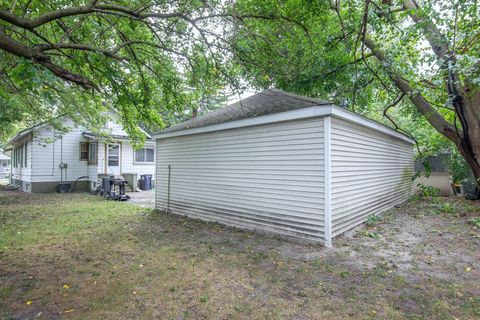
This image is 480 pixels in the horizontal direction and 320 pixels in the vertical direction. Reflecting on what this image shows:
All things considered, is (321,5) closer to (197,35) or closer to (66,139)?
(197,35)

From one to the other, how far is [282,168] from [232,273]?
2.40m

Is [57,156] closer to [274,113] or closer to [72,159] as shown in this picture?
[72,159]

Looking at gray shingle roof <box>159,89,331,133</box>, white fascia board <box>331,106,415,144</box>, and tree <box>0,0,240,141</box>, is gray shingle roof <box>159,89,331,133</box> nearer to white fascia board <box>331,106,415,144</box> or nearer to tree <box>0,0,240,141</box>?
white fascia board <box>331,106,415,144</box>

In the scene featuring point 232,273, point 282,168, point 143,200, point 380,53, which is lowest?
point 143,200

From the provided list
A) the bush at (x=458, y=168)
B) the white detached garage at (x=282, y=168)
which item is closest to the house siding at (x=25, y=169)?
the white detached garage at (x=282, y=168)

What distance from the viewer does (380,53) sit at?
795cm

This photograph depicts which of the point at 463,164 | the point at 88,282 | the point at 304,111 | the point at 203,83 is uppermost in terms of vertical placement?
the point at 203,83

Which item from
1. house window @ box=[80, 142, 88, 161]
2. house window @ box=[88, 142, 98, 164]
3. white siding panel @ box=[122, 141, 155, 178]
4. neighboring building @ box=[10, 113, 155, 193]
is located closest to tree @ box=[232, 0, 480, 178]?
neighboring building @ box=[10, 113, 155, 193]

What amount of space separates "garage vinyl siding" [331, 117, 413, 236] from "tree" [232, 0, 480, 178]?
4.87 feet

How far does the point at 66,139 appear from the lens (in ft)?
46.7

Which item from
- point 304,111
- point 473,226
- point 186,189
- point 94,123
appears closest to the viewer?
point 304,111

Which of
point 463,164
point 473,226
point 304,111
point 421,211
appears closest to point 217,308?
point 304,111

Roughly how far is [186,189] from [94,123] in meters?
5.10

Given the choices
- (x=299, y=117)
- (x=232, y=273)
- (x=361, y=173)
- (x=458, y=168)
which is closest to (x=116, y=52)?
(x=299, y=117)
